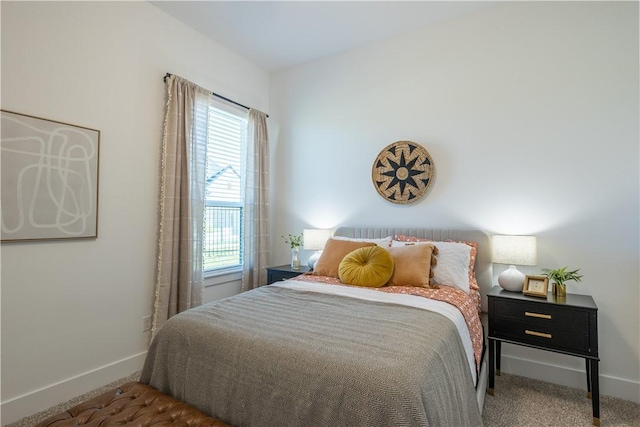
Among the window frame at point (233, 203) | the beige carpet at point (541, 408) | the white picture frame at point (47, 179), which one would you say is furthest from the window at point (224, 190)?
the beige carpet at point (541, 408)

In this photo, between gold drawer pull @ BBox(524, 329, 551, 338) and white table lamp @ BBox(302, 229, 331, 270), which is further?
white table lamp @ BBox(302, 229, 331, 270)

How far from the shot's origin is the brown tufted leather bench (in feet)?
3.90

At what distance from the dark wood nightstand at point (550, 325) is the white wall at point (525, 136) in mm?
339

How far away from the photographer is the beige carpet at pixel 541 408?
1884mm

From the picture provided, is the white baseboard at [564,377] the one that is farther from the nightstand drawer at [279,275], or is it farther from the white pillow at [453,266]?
the nightstand drawer at [279,275]

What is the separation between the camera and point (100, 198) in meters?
2.32

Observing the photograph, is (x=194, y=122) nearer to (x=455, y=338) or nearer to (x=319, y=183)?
(x=319, y=183)

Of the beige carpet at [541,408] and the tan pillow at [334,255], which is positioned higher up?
the tan pillow at [334,255]

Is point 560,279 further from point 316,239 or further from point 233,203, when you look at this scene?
point 233,203

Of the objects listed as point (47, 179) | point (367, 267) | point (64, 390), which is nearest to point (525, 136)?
point (367, 267)

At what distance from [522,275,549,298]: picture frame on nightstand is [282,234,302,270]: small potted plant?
2061 millimetres

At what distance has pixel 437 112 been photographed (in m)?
2.90

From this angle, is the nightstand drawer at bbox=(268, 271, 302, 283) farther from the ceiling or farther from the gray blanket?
the ceiling

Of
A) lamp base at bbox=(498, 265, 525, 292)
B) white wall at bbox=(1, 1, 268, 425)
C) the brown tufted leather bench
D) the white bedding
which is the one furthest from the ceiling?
the brown tufted leather bench
